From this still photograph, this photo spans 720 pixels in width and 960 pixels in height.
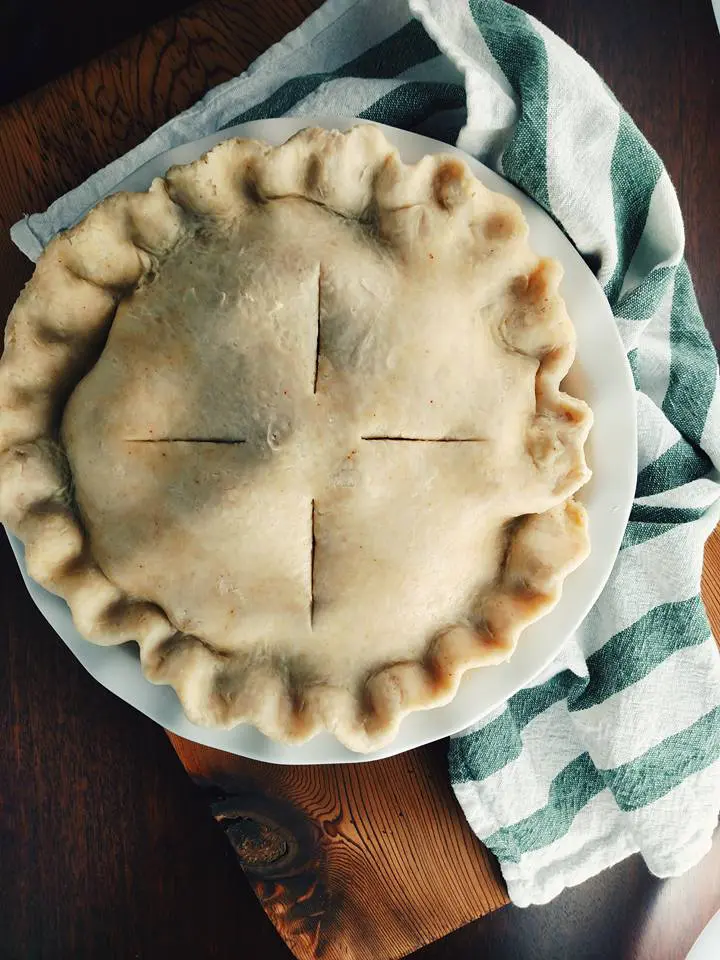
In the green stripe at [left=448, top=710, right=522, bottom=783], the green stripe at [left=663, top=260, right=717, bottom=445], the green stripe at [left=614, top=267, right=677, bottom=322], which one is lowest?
the green stripe at [left=448, top=710, right=522, bottom=783]

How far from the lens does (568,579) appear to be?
3.43 ft

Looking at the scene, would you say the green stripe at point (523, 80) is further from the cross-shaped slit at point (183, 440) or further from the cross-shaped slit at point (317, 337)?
the cross-shaped slit at point (183, 440)

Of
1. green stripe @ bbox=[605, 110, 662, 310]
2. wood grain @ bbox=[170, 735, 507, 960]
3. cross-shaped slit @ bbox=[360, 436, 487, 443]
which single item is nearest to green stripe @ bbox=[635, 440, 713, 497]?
green stripe @ bbox=[605, 110, 662, 310]

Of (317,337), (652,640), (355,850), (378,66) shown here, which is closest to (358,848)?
(355,850)

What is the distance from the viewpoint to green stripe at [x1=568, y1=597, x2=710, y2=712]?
3.87 ft

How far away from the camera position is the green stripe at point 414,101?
3.64ft

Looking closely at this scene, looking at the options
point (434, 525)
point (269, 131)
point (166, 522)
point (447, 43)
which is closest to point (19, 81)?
point (269, 131)

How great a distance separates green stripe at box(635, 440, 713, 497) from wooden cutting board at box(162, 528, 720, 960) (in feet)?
0.47

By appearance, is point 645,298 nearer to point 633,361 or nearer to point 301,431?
point 633,361

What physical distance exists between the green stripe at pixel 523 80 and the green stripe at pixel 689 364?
0.25m

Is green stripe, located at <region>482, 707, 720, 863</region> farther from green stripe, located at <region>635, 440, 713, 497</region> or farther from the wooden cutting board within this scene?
green stripe, located at <region>635, 440, 713, 497</region>

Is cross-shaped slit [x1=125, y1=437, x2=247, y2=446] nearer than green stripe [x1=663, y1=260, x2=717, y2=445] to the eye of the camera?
Yes

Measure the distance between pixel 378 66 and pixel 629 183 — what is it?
0.36 meters

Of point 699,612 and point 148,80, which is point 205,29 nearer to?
point 148,80
